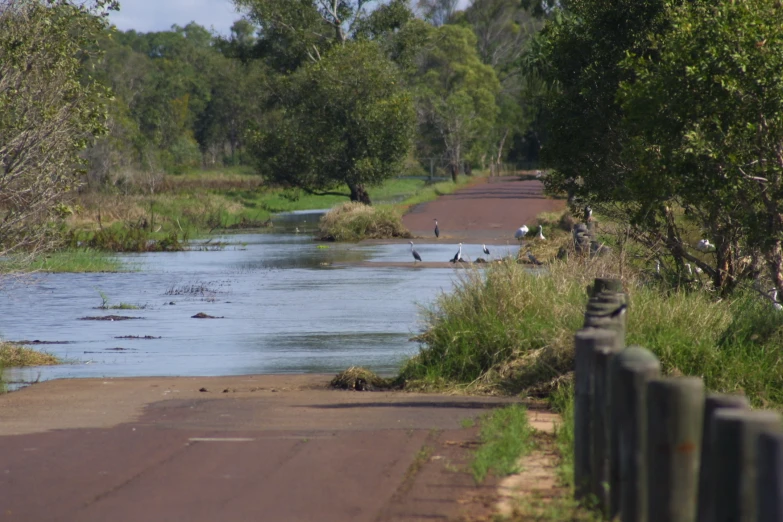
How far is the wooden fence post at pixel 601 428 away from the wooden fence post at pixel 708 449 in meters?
1.02

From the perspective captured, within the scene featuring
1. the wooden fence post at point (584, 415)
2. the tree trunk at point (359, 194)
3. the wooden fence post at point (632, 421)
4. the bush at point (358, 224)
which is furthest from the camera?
the tree trunk at point (359, 194)

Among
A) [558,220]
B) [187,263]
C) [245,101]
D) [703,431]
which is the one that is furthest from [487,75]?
[703,431]

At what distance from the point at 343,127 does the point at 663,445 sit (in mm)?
45739

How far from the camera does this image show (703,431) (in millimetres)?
4430

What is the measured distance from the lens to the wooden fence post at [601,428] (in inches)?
211

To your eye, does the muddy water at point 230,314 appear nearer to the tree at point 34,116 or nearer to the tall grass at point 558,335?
the tree at point 34,116

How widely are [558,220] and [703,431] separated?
33.7 meters

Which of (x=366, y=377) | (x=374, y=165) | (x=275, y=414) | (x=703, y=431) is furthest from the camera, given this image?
(x=374, y=165)

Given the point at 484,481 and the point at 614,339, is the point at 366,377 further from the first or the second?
the point at 614,339

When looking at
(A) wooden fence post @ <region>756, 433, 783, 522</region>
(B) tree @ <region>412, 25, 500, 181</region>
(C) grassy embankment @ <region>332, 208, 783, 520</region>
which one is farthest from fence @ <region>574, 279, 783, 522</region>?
(B) tree @ <region>412, 25, 500, 181</region>

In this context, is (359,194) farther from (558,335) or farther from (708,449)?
(708,449)

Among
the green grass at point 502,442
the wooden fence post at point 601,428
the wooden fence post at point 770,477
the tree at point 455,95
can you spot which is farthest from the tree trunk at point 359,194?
the wooden fence post at point 770,477

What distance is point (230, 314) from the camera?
20.8m

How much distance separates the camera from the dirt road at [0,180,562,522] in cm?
644
